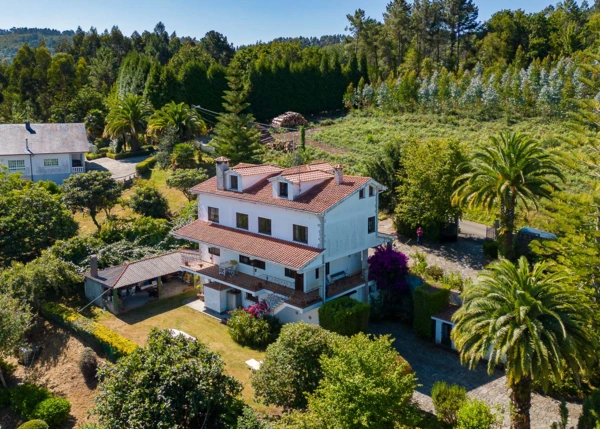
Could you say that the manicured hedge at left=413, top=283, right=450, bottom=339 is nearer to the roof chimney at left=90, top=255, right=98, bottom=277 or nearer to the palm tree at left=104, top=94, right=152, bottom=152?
the roof chimney at left=90, top=255, right=98, bottom=277

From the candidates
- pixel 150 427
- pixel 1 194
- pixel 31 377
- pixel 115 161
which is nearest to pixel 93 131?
pixel 115 161

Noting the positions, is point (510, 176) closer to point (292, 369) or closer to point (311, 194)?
point (311, 194)

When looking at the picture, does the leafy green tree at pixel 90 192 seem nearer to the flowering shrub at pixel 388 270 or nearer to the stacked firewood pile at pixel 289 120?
the flowering shrub at pixel 388 270

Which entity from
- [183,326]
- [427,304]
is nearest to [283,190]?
[183,326]

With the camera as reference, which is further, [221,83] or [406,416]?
[221,83]

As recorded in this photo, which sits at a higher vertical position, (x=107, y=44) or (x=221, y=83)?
(x=107, y=44)

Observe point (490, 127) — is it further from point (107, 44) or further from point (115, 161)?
point (107, 44)
